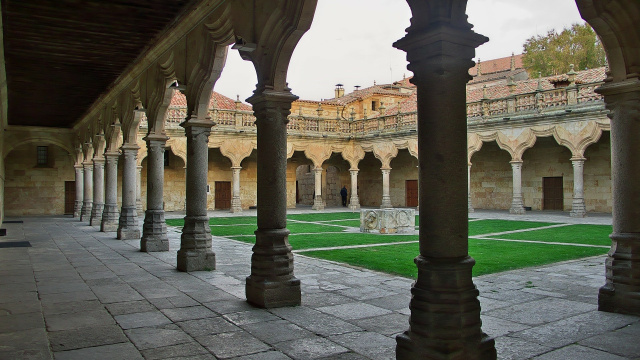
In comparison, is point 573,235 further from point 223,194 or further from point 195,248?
point 223,194

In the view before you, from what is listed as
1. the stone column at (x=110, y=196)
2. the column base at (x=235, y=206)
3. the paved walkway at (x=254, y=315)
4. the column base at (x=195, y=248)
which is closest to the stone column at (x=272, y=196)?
the paved walkway at (x=254, y=315)

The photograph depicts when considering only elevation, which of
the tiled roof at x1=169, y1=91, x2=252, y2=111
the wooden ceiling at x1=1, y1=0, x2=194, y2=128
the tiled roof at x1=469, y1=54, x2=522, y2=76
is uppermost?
the tiled roof at x1=469, y1=54, x2=522, y2=76

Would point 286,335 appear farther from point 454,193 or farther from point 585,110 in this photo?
point 585,110

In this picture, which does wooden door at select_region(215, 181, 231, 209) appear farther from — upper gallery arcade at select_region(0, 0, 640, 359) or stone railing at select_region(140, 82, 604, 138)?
upper gallery arcade at select_region(0, 0, 640, 359)

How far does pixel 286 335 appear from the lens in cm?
417

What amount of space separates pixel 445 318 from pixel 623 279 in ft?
9.29

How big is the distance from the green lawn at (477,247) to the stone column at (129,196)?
2450 millimetres

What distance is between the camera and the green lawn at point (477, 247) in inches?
324

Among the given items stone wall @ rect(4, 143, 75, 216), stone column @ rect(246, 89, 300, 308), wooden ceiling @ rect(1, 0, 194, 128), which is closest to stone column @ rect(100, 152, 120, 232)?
wooden ceiling @ rect(1, 0, 194, 128)

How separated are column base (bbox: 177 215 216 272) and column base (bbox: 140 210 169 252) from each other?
2.23 m

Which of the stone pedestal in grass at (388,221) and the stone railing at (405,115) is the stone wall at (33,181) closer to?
the stone railing at (405,115)

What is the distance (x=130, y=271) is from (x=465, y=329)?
5618 mm

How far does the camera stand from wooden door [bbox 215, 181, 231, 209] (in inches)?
1088

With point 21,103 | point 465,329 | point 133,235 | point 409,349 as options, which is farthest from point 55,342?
point 21,103
